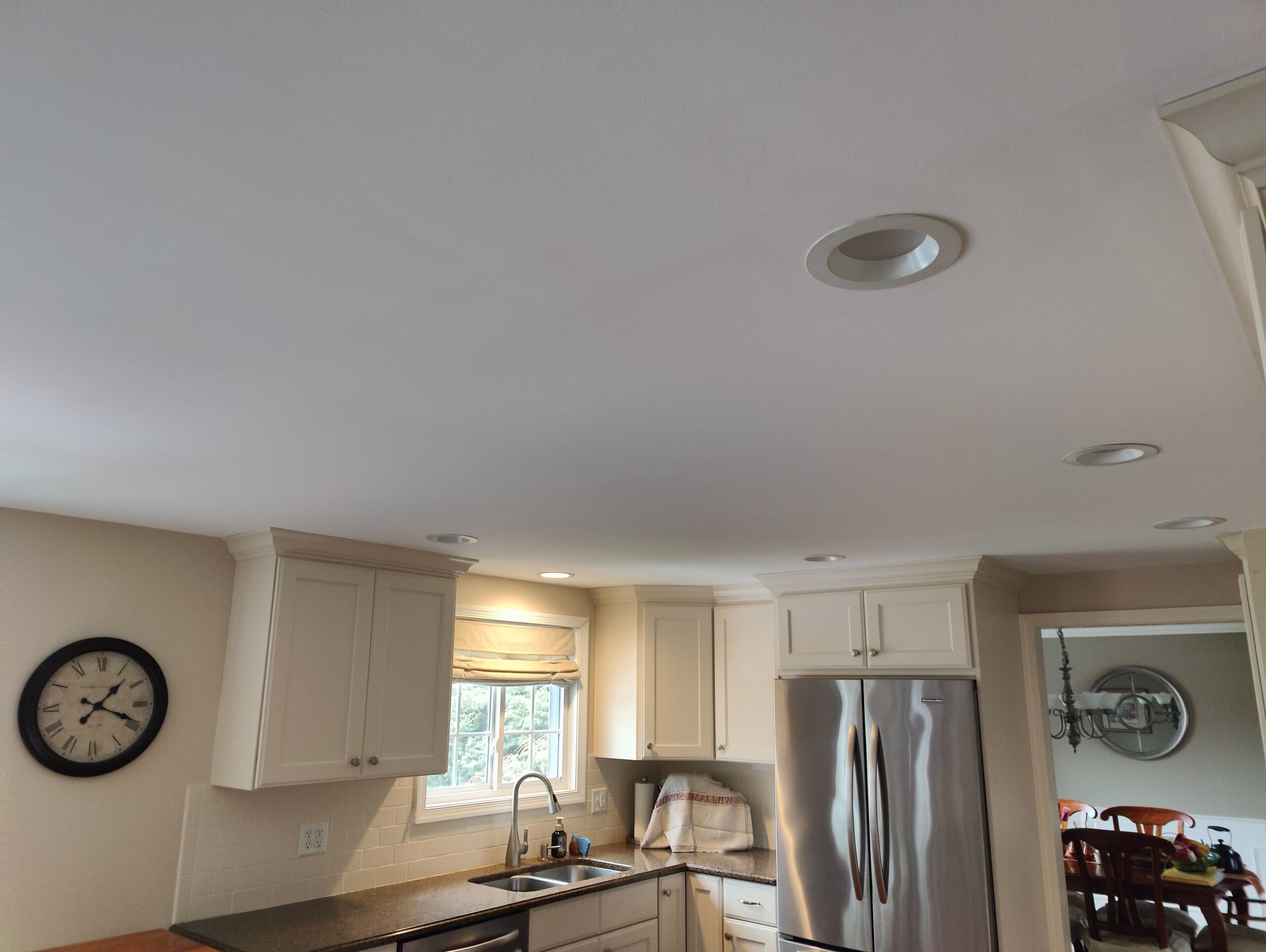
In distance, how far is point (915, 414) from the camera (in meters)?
1.82

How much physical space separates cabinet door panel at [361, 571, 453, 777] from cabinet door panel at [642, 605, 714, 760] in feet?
4.30

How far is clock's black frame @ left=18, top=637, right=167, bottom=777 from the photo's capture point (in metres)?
2.78

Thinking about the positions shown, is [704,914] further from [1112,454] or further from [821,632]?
[1112,454]

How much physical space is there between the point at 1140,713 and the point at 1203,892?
9.38 ft

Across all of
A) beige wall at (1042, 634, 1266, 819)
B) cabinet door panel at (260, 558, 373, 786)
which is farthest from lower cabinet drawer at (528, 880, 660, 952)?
beige wall at (1042, 634, 1266, 819)

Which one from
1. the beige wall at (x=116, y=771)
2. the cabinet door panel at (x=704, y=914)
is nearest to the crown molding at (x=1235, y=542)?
the cabinet door panel at (x=704, y=914)

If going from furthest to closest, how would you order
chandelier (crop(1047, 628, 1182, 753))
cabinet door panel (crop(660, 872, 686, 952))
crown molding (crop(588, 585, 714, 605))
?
1. chandelier (crop(1047, 628, 1182, 753))
2. crown molding (crop(588, 585, 714, 605))
3. cabinet door panel (crop(660, 872, 686, 952))

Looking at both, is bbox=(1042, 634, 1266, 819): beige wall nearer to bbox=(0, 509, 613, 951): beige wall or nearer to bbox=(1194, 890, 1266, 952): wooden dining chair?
bbox=(1194, 890, 1266, 952): wooden dining chair

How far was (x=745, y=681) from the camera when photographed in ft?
15.2

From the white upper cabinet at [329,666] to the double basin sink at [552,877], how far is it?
723mm

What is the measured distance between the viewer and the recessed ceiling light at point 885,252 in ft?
3.56

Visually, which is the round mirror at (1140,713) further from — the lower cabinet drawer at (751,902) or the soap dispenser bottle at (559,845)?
the soap dispenser bottle at (559,845)

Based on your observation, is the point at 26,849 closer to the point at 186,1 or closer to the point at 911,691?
the point at 186,1

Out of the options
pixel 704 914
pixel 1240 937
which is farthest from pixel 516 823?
pixel 1240 937
